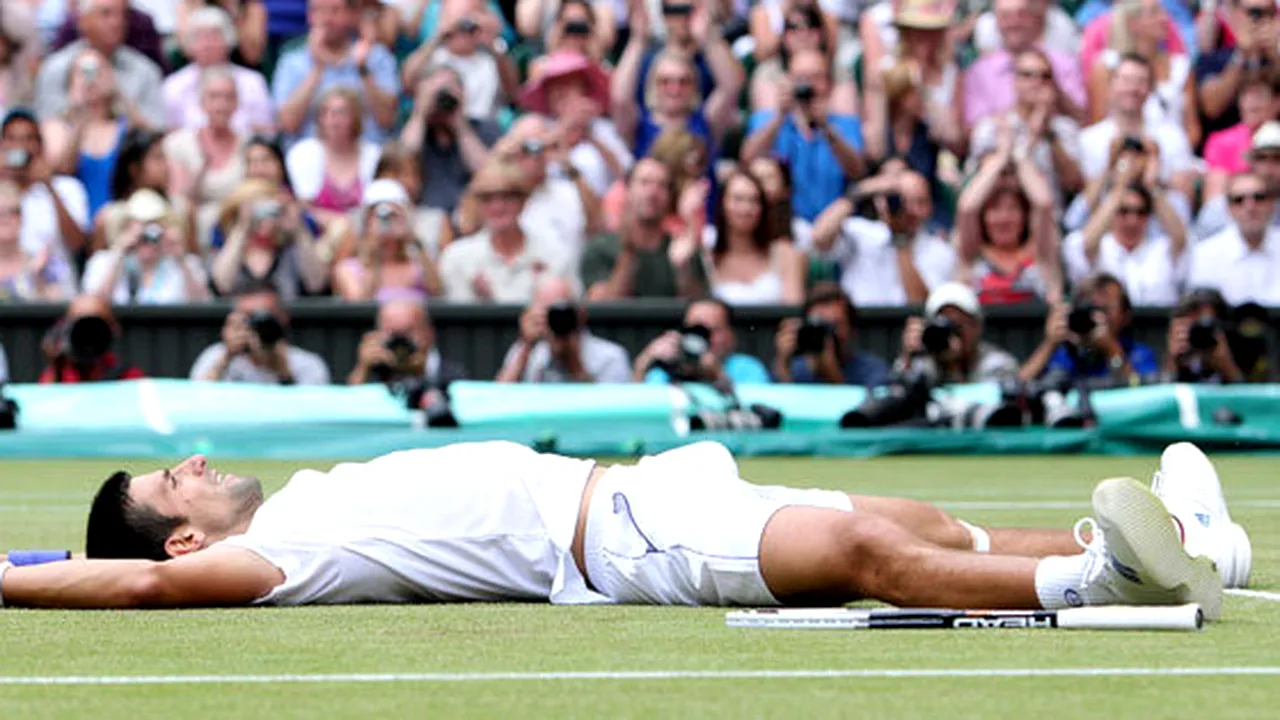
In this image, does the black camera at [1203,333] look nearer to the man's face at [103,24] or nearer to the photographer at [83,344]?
the photographer at [83,344]

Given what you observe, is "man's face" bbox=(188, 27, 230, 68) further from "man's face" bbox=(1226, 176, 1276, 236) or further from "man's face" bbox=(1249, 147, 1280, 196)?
"man's face" bbox=(1249, 147, 1280, 196)

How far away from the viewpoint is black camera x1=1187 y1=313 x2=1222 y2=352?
15.6 meters

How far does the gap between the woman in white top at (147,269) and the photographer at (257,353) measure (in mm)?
522

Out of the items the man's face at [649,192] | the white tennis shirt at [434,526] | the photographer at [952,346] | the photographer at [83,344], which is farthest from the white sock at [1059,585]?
the man's face at [649,192]

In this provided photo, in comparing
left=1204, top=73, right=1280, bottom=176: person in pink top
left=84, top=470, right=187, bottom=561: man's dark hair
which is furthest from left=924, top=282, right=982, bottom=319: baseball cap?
left=84, top=470, right=187, bottom=561: man's dark hair

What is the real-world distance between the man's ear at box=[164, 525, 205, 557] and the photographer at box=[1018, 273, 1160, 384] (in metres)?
9.55

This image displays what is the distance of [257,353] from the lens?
1592 cm

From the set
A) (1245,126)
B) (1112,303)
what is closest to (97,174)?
(1112,303)

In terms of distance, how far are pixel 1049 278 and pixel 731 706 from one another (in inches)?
495

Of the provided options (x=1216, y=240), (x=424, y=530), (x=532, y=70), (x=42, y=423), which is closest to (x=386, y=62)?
(x=532, y=70)

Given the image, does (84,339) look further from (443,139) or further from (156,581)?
(156,581)

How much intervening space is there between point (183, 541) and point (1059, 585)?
2170mm

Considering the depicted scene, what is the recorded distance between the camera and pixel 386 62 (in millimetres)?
18062

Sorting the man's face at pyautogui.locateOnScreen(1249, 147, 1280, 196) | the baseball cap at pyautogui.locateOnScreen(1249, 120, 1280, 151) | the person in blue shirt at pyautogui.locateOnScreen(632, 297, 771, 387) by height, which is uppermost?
the baseball cap at pyautogui.locateOnScreen(1249, 120, 1280, 151)
